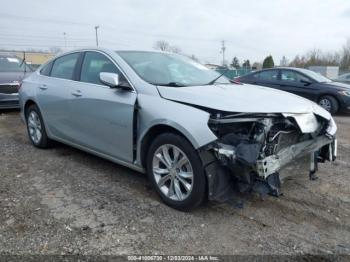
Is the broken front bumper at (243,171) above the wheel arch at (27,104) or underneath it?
underneath

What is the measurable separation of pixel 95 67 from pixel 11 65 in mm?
7565

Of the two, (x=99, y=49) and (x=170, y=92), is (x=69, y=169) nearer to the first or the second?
(x=99, y=49)

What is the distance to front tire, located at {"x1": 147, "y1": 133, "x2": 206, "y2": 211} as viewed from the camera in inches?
129

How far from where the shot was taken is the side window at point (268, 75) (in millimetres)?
11216

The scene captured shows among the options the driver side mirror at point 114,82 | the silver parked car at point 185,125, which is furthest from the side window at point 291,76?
the driver side mirror at point 114,82

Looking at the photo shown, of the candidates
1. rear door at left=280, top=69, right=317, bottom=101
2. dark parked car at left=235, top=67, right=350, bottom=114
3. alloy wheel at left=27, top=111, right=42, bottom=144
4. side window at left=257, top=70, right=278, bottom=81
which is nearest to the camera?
alloy wheel at left=27, top=111, right=42, bottom=144

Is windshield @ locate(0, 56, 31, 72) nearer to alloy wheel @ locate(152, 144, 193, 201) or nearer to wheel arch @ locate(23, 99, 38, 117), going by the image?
wheel arch @ locate(23, 99, 38, 117)

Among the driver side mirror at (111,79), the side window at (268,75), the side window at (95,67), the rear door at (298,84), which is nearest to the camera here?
the driver side mirror at (111,79)

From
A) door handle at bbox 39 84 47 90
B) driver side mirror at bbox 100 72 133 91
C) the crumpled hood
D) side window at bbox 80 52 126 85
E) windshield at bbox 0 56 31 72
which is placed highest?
windshield at bbox 0 56 31 72

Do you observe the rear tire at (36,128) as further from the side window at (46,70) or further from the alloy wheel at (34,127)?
the side window at (46,70)

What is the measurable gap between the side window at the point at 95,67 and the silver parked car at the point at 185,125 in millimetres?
14

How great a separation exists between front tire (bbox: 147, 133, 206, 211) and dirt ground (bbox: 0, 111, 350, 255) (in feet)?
0.49

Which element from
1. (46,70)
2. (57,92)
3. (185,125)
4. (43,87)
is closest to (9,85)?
(46,70)

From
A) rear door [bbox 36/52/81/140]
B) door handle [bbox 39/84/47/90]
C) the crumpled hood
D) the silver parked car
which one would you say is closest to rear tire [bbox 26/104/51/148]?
rear door [bbox 36/52/81/140]
